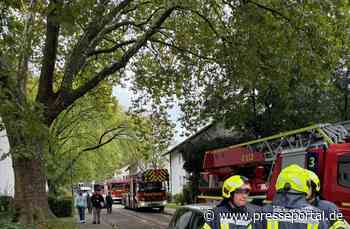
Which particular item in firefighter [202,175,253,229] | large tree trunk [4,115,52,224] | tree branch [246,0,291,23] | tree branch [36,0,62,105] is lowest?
large tree trunk [4,115,52,224]

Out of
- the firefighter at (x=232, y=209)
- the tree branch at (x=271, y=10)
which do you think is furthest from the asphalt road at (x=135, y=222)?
the firefighter at (x=232, y=209)

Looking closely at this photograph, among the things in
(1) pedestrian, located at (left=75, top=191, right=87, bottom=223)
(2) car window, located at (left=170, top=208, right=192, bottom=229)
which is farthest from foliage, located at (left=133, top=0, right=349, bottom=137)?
(2) car window, located at (left=170, top=208, right=192, bottom=229)

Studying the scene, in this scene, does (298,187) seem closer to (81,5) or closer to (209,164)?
(81,5)

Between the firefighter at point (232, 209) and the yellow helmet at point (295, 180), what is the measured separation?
0.86m

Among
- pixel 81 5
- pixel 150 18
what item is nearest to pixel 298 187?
pixel 81 5

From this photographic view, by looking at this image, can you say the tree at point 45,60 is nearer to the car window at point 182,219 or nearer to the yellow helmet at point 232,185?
the car window at point 182,219

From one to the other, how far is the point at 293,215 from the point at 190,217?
456cm

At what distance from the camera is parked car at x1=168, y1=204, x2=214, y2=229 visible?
26.5ft

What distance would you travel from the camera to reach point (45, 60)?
18.4 m

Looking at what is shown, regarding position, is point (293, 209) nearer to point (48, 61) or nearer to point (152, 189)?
point (48, 61)

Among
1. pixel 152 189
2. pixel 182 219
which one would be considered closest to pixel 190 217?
pixel 182 219

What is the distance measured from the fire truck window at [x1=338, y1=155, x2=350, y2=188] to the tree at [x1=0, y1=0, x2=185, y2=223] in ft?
19.9

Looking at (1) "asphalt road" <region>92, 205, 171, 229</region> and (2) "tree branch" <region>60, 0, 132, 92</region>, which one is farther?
(1) "asphalt road" <region>92, 205, 171, 229</region>

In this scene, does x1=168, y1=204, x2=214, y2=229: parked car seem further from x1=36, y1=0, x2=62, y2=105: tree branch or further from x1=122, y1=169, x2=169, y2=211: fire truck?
x1=122, y1=169, x2=169, y2=211: fire truck
